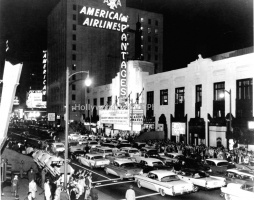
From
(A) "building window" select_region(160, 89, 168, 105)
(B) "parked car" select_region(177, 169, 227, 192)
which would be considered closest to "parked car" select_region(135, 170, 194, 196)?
(B) "parked car" select_region(177, 169, 227, 192)

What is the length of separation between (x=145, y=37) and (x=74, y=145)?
222 ft

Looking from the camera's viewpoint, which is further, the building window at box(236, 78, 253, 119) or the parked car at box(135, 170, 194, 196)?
the building window at box(236, 78, 253, 119)

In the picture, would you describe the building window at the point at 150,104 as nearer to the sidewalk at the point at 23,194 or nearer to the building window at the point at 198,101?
the building window at the point at 198,101

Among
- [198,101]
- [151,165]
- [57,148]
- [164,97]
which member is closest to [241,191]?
[151,165]

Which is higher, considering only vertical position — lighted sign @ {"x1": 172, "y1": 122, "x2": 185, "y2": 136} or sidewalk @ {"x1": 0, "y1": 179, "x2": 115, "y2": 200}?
lighted sign @ {"x1": 172, "y1": 122, "x2": 185, "y2": 136}

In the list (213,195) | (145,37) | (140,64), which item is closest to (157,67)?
(145,37)

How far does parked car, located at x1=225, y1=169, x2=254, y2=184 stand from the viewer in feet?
54.0

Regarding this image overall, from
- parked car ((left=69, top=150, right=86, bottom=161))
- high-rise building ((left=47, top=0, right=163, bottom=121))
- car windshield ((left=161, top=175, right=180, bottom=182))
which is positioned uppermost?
high-rise building ((left=47, top=0, right=163, bottom=121))

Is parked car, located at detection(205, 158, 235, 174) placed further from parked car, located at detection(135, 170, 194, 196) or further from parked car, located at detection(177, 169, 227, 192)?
parked car, located at detection(135, 170, 194, 196)

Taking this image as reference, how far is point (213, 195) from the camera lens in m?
16.2

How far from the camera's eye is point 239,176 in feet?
55.6

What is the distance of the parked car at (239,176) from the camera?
54.0 ft

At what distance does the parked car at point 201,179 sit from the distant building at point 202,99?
14136 mm

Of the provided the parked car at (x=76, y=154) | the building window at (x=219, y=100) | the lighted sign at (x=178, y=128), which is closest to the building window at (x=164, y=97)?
the lighted sign at (x=178, y=128)
